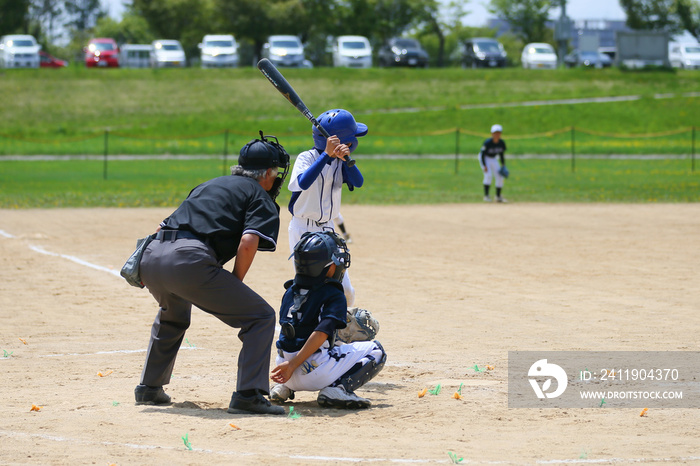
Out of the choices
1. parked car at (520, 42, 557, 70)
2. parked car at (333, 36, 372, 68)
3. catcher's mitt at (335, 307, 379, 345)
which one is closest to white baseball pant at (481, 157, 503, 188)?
catcher's mitt at (335, 307, 379, 345)

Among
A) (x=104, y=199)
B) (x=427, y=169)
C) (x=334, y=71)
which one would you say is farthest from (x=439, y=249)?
(x=334, y=71)

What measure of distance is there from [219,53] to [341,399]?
49.5 meters

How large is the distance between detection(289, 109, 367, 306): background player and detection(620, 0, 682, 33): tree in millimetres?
74200

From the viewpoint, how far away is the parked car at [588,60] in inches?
2366

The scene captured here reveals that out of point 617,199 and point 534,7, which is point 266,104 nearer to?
point 617,199

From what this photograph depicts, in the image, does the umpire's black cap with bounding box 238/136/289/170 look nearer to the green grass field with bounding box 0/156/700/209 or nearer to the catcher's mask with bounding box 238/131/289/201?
the catcher's mask with bounding box 238/131/289/201

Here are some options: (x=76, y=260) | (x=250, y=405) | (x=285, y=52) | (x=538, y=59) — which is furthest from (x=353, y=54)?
(x=250, y=405)

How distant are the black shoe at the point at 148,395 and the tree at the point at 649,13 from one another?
76106 mm

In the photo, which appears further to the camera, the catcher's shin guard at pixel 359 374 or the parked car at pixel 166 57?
the parked car at pixel 166 57

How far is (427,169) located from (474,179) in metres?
3.08

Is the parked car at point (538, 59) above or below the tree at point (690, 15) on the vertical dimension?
below

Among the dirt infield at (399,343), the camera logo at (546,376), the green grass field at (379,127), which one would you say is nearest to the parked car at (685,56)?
the green grass field at (379,127)

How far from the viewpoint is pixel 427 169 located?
32906 mm

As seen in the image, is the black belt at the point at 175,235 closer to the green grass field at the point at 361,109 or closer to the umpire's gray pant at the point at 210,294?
the umpire's gray pant at the point at 210,294
